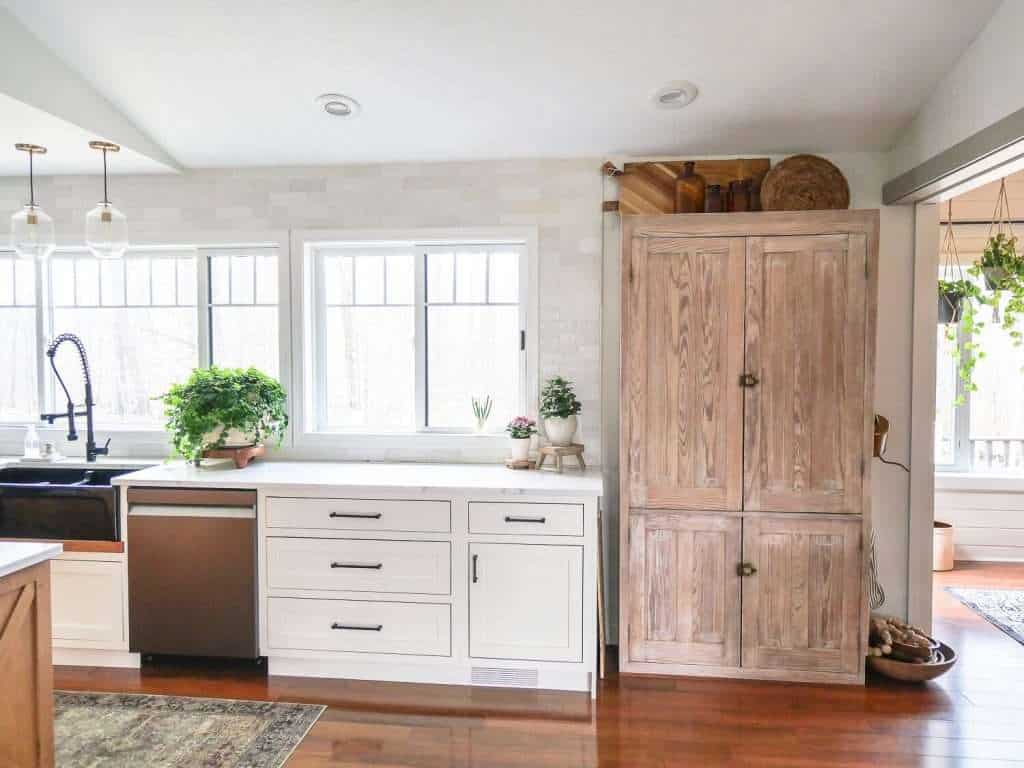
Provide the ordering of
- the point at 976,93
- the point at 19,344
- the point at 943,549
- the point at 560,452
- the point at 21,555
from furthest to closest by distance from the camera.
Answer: the point at 943,549
the point at 19,344
the point at 560,452
the point at 976,93
the point at 21,555

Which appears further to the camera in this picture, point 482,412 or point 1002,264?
point 1002,264

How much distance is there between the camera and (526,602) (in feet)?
9.43

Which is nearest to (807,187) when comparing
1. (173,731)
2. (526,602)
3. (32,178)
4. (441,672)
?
(526,602)

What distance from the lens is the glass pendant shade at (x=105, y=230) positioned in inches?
116

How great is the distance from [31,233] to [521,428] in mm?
2172

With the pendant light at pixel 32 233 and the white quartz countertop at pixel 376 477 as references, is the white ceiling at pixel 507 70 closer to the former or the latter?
the pendant light at pixel 32 233

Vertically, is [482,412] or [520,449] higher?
[482,412]

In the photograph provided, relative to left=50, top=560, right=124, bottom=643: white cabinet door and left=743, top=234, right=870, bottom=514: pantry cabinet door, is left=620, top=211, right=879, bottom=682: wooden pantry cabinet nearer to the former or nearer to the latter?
left=743, top=234, right=870, bottom=514: pantry cabinet door

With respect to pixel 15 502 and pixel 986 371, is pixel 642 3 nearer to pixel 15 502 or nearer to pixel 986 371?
pixel 15 502

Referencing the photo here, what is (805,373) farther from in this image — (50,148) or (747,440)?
(50,148)

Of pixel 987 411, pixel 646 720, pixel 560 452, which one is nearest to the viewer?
pixel 646 720

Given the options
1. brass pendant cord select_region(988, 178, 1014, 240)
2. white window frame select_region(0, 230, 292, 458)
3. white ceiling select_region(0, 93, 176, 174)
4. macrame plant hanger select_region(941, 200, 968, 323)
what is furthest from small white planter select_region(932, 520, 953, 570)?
white ceiling select_region(0, 93, 176, 174)

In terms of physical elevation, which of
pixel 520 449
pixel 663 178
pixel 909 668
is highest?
pixel 663 178

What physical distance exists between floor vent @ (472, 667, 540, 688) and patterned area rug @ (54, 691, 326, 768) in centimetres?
69
